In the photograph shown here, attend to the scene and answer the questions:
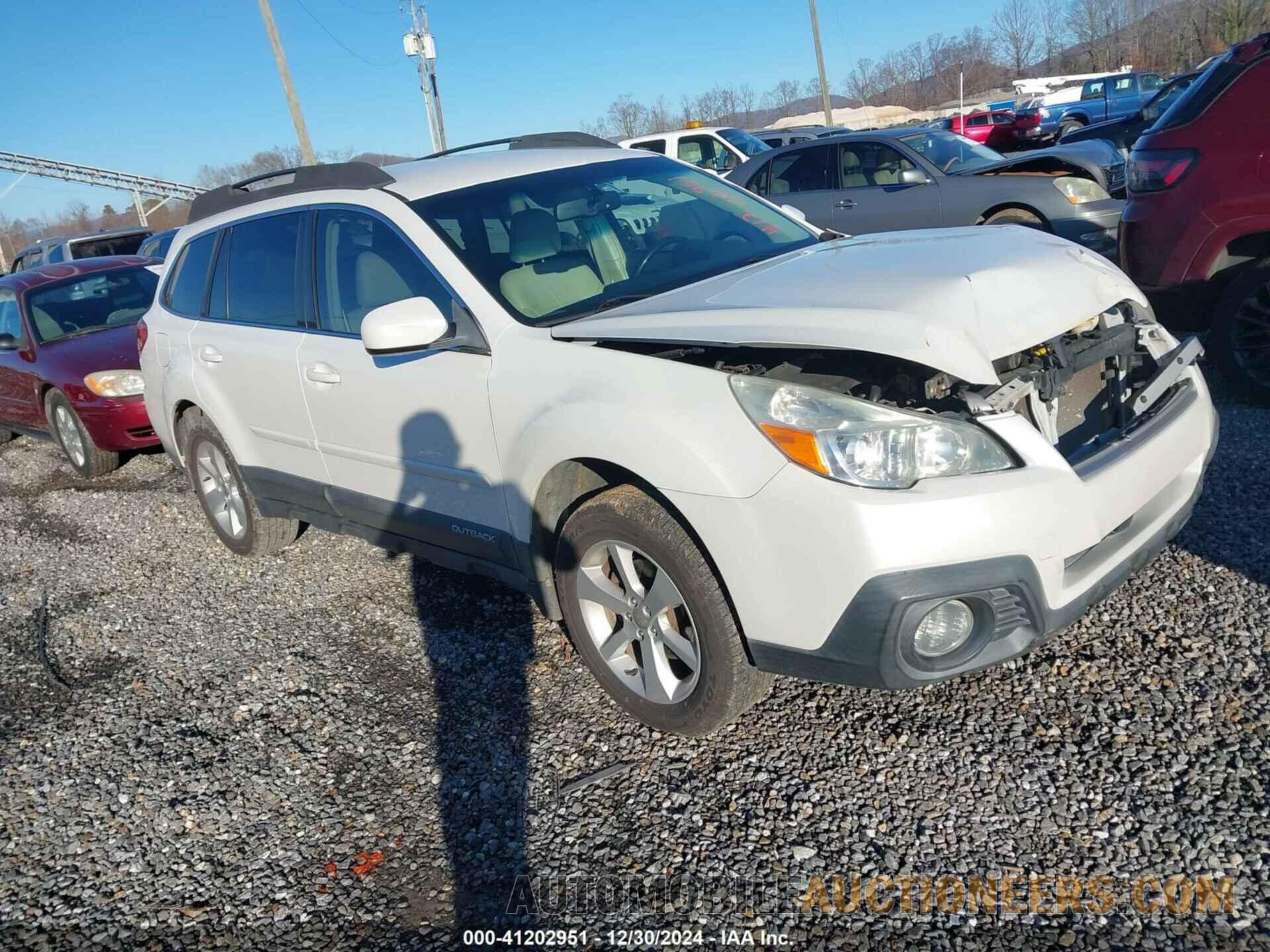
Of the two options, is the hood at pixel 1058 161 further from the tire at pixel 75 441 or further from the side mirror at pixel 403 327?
the tire at pixel 75 441

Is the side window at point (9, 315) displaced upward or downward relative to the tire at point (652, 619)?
upward

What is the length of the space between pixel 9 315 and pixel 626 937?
27.7 ft

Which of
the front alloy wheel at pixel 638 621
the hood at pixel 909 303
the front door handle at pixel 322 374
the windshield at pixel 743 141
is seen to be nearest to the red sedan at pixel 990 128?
the windshield at pixel 743 141

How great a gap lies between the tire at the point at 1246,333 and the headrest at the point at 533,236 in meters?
3.53

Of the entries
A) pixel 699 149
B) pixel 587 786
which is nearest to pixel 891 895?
pixel 587 786

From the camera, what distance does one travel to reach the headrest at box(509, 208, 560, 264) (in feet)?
11.6

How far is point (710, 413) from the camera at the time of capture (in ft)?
8.47

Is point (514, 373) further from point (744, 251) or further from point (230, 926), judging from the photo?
point (230, 926)

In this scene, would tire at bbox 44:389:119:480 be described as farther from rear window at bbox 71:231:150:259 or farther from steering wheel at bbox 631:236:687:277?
rear window at bbox 71:231:150:259

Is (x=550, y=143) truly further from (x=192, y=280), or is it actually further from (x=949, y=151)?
(x=949, y=151)

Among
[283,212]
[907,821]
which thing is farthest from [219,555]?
[907,821]

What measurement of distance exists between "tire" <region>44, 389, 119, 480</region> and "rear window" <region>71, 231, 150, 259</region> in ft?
43.3

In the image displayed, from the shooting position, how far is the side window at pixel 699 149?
16672 mm

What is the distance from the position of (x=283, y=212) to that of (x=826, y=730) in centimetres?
319
